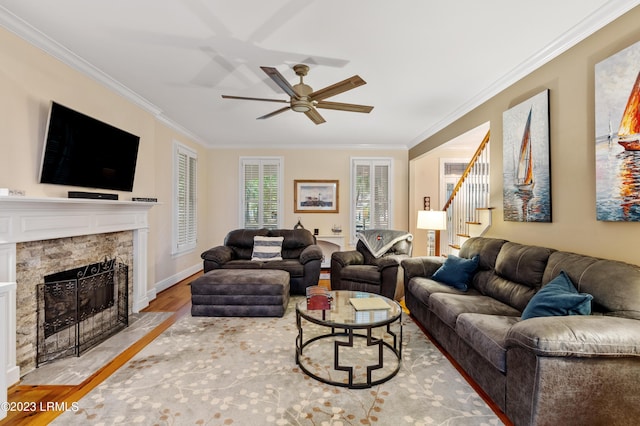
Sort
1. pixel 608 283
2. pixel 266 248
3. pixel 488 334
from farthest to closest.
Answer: pixel 266 248, pixel 488 334, pixel 608 283

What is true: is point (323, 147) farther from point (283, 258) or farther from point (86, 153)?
point (86, 153)

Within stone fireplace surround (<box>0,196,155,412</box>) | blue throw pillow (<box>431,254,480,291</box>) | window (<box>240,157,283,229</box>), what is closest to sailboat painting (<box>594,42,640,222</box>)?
blue throw pillow (<box>431,254,480,291</box>)

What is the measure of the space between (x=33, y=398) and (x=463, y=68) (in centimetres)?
450

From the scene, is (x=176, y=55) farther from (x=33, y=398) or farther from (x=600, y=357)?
(x=600, y=357)

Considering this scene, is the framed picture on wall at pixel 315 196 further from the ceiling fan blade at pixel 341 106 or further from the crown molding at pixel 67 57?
the ceiling fan blade at pixel 341 106

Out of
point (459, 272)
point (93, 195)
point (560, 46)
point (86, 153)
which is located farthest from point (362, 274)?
point (86, 153)

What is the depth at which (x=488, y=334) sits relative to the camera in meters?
1.99

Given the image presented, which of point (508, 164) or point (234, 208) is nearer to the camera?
point (508, 164)

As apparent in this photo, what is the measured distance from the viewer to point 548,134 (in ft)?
8.86

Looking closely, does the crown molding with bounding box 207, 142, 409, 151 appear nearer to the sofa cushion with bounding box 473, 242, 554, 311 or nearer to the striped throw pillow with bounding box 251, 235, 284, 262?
the striped throw pillow with bounding box 251, 235, 284, 262

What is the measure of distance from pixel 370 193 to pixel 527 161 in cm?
367

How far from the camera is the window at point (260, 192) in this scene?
6523 millimetres

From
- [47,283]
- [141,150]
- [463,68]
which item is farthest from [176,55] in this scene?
[463,68]

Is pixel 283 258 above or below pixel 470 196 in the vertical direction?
below
